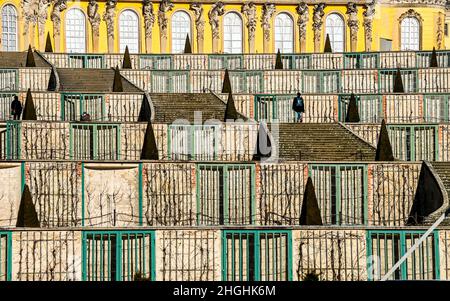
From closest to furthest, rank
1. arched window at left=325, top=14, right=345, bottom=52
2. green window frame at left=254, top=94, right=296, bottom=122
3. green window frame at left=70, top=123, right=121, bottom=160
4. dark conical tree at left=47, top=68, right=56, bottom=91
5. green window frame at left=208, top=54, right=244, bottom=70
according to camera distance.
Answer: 1. green window frame at left=70, top=123, right=121, bottom=160
2. green window frame at left=254, top=94, right=296, bottom=122
3. dark conical tree at left=47, top=68, right=56, bottom=91
4. green window frame at left=208, top=54, right=244, bottom=70
5. arched window at left=325, top=14, right=345, bottom=52

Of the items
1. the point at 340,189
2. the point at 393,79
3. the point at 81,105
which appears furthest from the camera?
the point at 393,79

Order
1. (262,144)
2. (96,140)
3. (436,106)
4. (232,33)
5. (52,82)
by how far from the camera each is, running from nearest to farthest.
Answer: (262,144) < (96,140) < (436,106) < (52,82) < (232,33)

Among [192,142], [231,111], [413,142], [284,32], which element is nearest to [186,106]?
[231,111]

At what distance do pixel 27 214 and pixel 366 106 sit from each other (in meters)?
16.8

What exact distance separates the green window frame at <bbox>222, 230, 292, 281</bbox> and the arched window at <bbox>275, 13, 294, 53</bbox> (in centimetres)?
4528

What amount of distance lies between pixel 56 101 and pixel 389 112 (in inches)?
440

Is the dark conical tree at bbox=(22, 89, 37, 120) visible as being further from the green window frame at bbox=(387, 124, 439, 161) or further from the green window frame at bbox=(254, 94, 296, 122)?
the green window frame at bbox=(387, 124, 439, 161)

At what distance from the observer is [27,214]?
34.7 meters

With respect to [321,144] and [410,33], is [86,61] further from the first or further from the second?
[410,33]

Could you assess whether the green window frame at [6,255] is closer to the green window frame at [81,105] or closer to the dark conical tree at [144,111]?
the dark conical tree at [144,111]

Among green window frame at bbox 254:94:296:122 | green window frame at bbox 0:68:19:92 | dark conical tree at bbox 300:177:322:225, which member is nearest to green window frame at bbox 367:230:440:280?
dark conical tree at bbox 300:177:322:225

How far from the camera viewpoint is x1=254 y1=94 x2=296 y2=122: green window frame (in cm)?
4812

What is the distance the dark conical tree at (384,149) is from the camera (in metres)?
39.6
